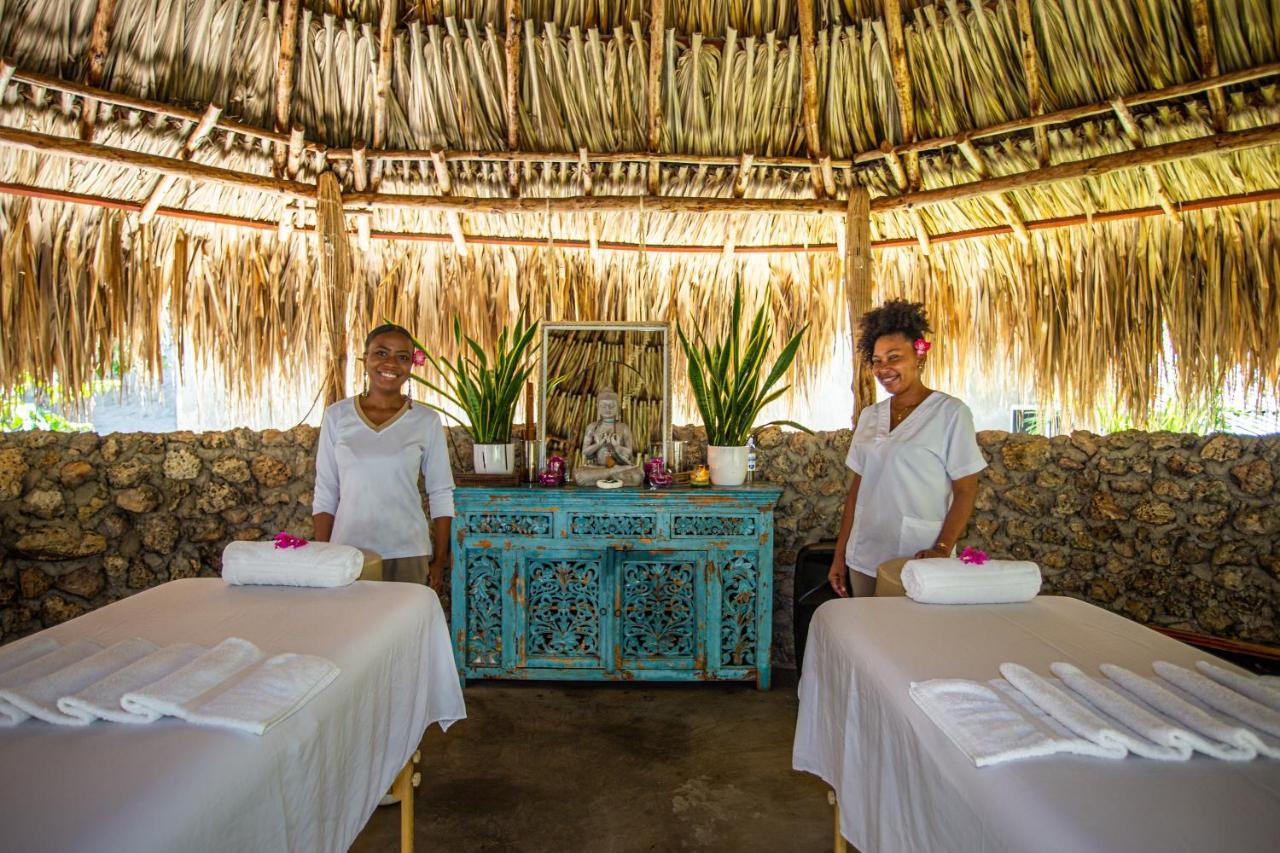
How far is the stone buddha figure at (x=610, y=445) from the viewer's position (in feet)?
11.0

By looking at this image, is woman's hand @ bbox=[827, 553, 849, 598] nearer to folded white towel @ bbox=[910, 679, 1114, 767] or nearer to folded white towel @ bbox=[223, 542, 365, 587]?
folded white towel @ bbox=[910, 679, 1114, 767]

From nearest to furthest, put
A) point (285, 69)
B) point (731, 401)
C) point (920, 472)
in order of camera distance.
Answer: point (920, 472) → point (731, 401) → point (285, 69)

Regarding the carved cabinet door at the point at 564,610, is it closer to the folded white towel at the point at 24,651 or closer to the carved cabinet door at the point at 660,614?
the carved cabinet door at the point at 660,614

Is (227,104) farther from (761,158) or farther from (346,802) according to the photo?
(346,802)

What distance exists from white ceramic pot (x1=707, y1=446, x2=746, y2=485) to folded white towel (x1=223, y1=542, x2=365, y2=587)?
1.83 metres

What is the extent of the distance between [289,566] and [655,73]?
331 cm

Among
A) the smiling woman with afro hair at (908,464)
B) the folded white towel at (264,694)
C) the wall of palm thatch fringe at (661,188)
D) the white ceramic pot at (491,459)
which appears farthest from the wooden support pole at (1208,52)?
the folded white towel at (264,694)

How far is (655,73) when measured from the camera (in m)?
4.01

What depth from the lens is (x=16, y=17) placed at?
3.12 meters

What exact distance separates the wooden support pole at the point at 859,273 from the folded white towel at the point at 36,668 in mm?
3243

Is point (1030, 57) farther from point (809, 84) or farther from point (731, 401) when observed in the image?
point (731, 401)

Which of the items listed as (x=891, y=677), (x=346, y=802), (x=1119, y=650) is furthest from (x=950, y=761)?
(x=346, y=802)

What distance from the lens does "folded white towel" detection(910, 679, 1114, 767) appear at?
3.30 ft

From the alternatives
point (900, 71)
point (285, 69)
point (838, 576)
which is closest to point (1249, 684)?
point (838, 576)
